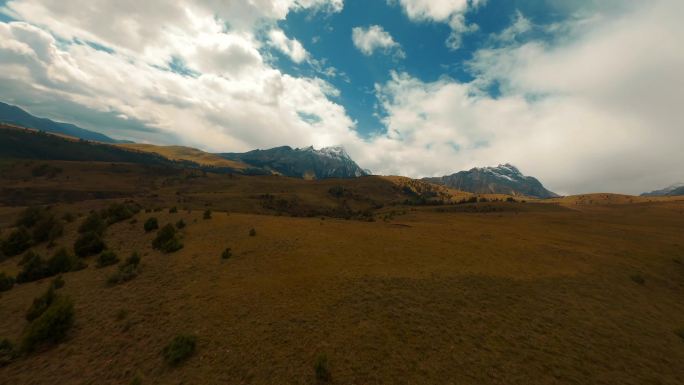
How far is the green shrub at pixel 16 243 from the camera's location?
1425 inches

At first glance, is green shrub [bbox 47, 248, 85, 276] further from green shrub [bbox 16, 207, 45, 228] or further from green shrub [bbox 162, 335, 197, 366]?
green shrub [bbox 16, 207, 45, 228]

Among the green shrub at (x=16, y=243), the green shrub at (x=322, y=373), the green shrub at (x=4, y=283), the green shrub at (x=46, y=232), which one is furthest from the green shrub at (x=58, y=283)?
the green shrub at (x=322, y=373)

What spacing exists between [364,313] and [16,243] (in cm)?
5022

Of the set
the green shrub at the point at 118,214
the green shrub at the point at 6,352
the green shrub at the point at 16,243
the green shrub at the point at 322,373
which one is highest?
the green shrub at the point at 322,373

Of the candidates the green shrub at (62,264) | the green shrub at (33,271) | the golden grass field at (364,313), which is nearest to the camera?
the golden grass field at (364,313)

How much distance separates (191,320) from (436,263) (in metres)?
24.6

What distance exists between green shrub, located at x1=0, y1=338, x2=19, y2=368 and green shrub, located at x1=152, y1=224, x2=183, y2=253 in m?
16.0

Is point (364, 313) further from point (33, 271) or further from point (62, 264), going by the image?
point (33, 271)

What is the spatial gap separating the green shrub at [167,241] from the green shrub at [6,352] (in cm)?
1601

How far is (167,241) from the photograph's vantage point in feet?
113

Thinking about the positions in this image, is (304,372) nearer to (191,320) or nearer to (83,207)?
(191,320)

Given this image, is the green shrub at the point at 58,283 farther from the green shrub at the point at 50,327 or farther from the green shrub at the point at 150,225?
the green shrub at the point at 150,225

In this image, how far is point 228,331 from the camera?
17750 mm

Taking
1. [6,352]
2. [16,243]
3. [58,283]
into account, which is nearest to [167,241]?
[58,283]
